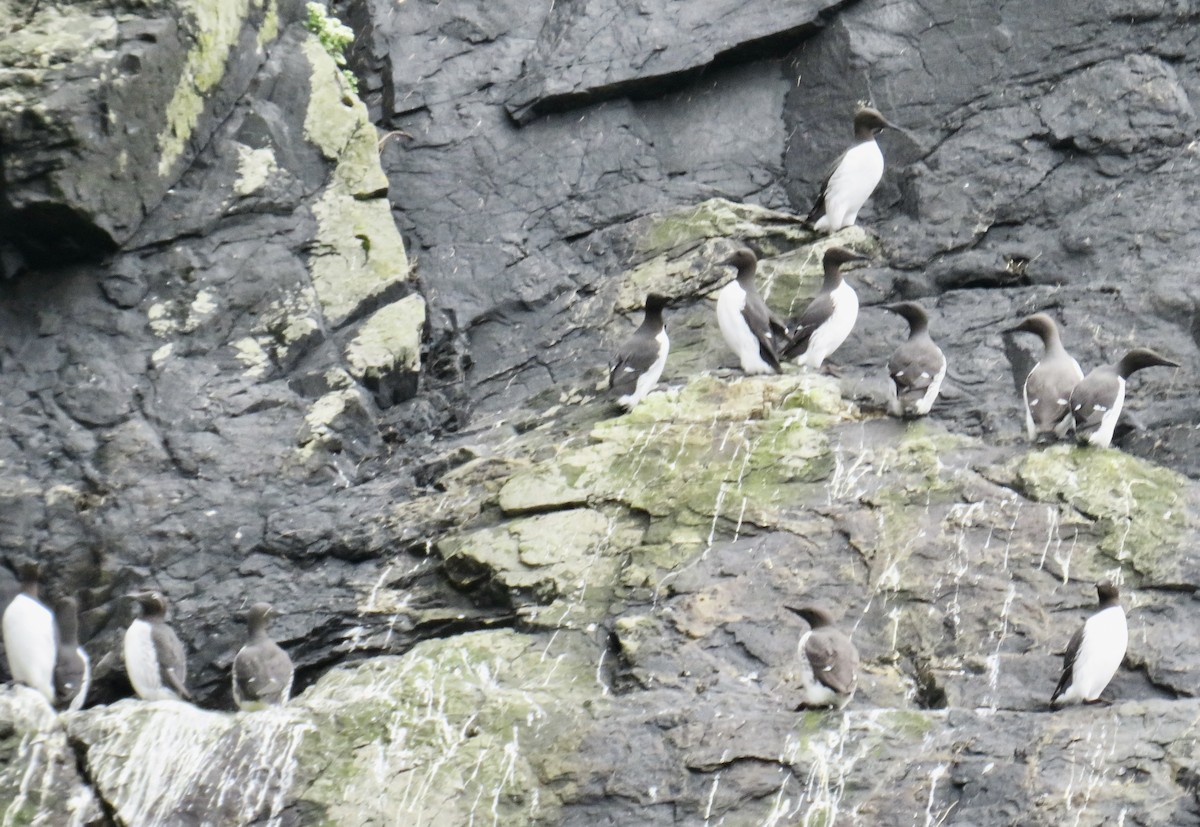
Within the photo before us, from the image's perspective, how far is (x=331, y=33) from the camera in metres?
13.8

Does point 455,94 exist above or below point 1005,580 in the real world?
above

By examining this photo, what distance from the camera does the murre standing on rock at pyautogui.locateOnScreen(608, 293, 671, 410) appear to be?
35.9ft

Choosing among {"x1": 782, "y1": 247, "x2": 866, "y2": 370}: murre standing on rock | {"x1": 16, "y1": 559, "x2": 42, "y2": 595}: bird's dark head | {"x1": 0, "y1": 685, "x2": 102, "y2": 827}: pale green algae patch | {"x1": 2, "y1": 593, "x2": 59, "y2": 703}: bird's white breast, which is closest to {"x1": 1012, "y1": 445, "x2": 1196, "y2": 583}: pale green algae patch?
{"x1": 782, "y1": 247, "x2": 866, "y2": 370}: murre standing on rock

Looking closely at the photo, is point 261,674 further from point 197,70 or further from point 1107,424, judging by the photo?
point 1107,424

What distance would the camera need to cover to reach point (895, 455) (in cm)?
1018

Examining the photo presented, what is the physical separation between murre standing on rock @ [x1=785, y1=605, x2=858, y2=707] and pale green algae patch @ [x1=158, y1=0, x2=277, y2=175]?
6.08 metres

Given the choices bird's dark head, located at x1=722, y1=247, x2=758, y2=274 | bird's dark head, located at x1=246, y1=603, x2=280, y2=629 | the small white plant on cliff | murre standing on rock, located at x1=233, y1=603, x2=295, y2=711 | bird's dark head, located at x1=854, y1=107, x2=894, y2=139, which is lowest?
murre standing on rock, located at x1=233, y1=603, x2=295, y2=711

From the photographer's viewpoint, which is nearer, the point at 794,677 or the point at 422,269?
the point at 794,677

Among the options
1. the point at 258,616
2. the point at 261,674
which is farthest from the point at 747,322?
the point at 261,674

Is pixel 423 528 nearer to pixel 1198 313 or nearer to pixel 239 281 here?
pixel 239 281

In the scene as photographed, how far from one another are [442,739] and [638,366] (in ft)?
10.6

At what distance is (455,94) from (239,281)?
337cm

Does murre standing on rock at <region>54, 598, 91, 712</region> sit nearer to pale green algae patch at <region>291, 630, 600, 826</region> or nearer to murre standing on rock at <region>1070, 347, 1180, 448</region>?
pale green algae patch at <region>291, 630, 600, 826</region>

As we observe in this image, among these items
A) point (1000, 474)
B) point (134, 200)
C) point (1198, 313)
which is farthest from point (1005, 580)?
point (134, 200)
